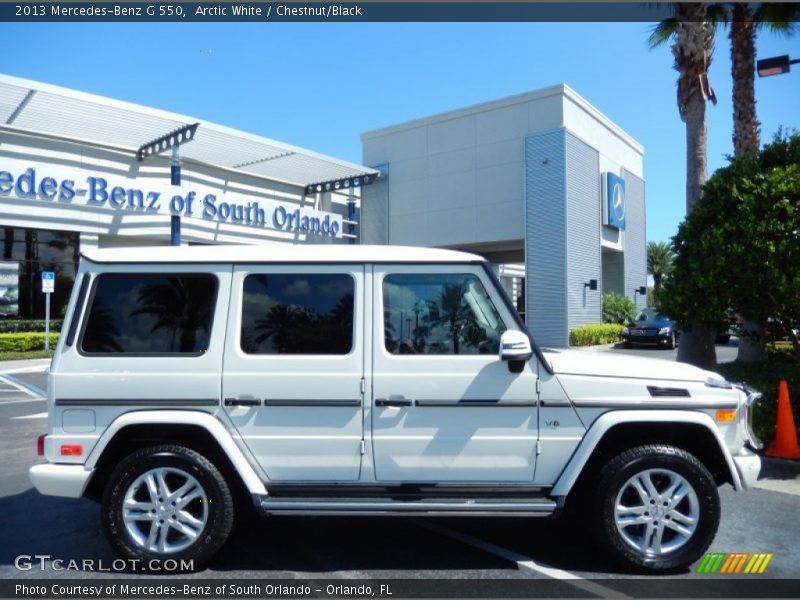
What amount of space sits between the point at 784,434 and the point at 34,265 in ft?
74.1

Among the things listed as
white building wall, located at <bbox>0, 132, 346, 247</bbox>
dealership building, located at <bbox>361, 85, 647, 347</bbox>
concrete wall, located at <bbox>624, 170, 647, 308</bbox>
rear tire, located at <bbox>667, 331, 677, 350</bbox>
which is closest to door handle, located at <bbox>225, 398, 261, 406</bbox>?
white building wall, located at <bbox>0, 132, 346, 247</bbox>

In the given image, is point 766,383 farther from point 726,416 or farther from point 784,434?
point 726,416

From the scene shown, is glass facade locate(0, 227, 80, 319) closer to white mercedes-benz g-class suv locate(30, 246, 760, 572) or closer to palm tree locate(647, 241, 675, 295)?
white mercedes-benz g-class suv locate(30, 246, 760, 572)

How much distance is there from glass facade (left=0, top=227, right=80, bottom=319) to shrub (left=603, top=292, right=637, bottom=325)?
77.2 ft

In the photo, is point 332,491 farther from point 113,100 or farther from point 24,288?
point 24,288

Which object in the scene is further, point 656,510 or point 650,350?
point 650,350

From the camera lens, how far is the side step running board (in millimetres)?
3586

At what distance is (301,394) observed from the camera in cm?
376

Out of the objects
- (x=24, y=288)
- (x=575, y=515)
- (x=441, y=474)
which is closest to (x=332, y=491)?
(x=441, y=474)

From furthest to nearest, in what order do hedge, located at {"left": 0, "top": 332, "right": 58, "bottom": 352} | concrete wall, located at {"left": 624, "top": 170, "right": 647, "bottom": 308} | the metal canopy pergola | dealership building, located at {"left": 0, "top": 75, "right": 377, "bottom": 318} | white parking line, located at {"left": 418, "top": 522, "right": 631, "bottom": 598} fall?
1. concrete wall, located at {"left": 624, "top": 170, "right": 647, "bottom": 308}
2. hedge, located at {"left": 0, "top": 332, "right": 58, "bottom": 352}
3. dealership building, located at {"left": 0, "top": 75, "right": 377, "bottom": 318}
4. the metal canopy pergola
5. white parking line, located at {"left": 418, "top": 522, "right": 631, "bottom": 598}

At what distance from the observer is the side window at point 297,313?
3871 millimetres

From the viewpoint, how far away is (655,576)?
3711 mm

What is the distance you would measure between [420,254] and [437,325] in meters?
0.51

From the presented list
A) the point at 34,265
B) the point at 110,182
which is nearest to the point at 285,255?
the point at 110,182
